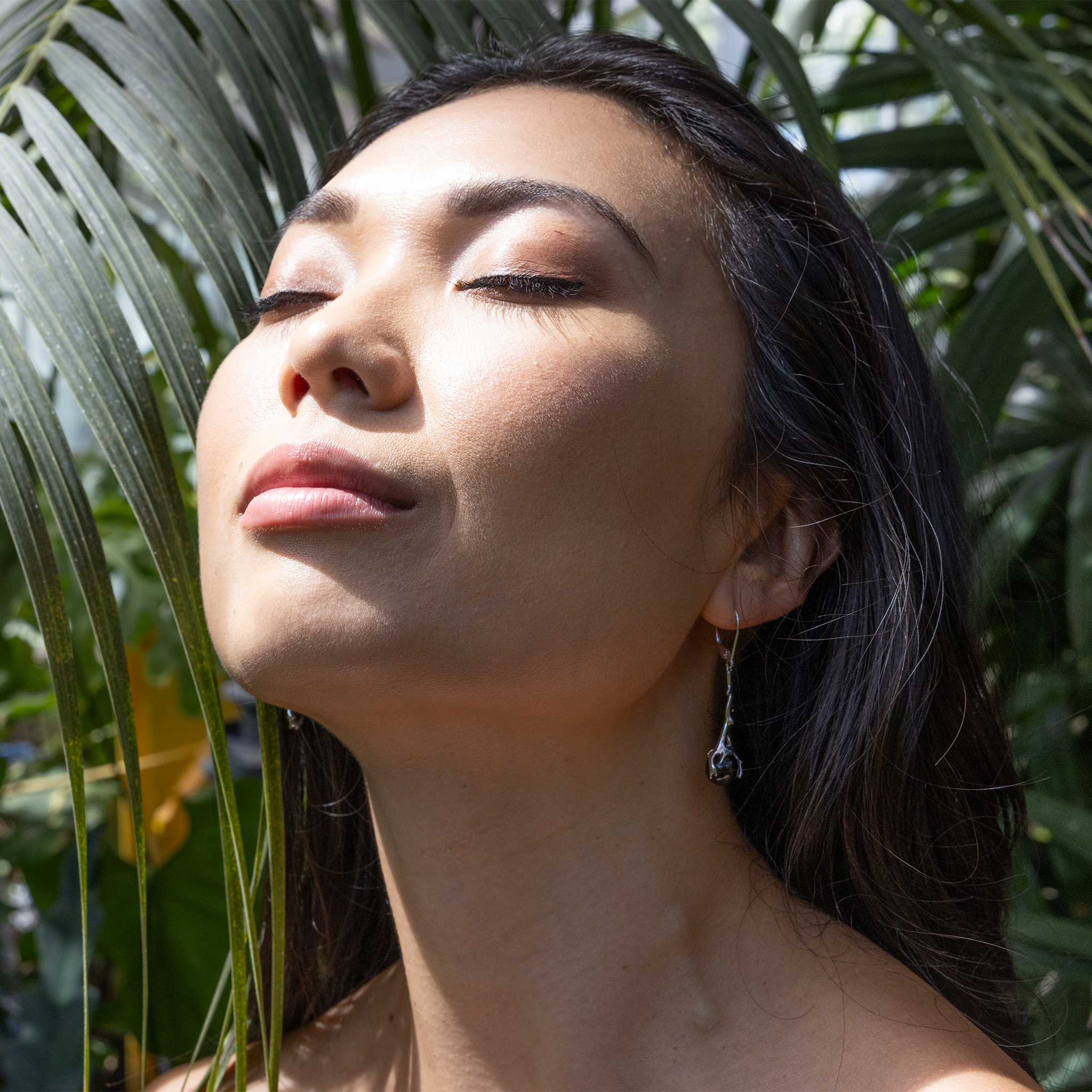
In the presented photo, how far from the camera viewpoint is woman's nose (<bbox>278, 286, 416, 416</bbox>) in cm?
77

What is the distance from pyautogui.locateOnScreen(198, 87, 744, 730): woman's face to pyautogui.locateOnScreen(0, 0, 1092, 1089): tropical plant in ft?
0.21

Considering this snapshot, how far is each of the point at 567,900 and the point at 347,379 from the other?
442 mm

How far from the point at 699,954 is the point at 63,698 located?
1.73 ft

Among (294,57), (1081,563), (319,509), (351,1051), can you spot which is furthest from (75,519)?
(1081,563)

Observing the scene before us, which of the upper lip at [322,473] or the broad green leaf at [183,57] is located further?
the broad green leaf at [183,57]

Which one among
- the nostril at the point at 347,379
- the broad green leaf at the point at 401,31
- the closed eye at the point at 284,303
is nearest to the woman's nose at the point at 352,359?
the nostril at the point at 347,379

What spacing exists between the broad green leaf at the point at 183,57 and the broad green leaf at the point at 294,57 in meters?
0.05

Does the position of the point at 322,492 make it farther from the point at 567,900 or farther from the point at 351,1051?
the point at 351,1051

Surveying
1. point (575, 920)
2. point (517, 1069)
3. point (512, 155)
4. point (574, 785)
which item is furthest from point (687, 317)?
point (517, 1069)

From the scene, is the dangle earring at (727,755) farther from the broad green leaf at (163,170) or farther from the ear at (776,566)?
the broad green leaf at (163,170)

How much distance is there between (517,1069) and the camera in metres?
0.91

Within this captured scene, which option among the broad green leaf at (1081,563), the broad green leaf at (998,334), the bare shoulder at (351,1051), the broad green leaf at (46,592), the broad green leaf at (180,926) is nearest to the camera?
the broad green leaf at (46,592)

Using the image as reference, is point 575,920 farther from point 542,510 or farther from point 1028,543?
point 1028,543

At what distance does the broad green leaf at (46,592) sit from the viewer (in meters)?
0.73
